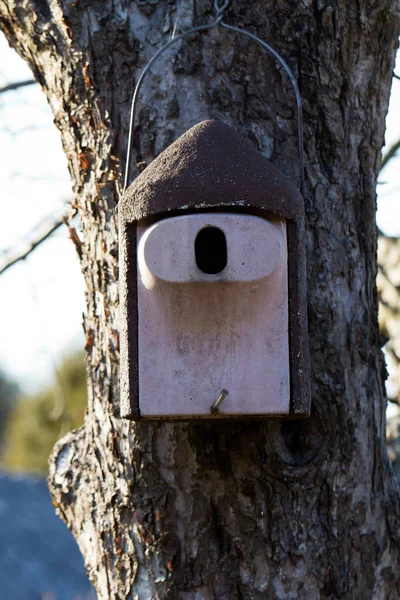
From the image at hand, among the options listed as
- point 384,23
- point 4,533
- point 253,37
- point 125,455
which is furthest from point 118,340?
point 4,533

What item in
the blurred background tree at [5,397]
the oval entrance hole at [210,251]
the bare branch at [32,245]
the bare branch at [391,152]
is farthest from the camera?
the blurred background tree at [5,397]

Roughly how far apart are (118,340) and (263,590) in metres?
0.76

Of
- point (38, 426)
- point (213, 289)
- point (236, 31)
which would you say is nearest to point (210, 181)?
point (213, 289)

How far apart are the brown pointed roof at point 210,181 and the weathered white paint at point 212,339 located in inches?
1.8

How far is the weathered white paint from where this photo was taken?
2.09 meters

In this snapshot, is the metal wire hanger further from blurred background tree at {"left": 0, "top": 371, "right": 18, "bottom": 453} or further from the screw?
blurred background tree at {"left": 0, "top": 371, "right": 18, "bottom": 453}

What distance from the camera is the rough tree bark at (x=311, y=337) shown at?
2.30m

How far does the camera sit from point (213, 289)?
2.09 m

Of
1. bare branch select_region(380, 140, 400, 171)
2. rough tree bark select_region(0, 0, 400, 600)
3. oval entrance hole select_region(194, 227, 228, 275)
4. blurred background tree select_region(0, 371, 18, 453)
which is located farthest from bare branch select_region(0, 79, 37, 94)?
blurred background tree select_region(0, 371, 18, 453)

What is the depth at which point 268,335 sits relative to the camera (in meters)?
2.13

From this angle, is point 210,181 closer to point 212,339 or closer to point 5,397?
point 212,339

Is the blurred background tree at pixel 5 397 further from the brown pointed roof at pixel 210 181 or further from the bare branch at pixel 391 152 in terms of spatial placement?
the brown pointed roof at pixel 210 181

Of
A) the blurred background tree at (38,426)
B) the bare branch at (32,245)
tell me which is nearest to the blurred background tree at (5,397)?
the blurred background tree at (38,426)

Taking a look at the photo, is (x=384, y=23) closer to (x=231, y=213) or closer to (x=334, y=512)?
(x=231, y=213)
